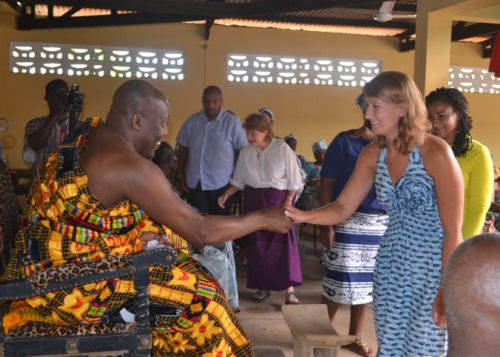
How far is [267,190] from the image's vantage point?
578 cm

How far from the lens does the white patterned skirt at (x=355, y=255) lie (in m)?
4.48

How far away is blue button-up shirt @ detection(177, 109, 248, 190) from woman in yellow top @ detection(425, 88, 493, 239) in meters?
2.99

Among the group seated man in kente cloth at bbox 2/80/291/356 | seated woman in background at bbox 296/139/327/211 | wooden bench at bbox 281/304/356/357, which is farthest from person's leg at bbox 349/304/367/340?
seated woman in background at bbox 296/139/327/211

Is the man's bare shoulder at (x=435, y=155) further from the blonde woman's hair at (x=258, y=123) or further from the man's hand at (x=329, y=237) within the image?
the blonde woman's hair at (x=258, y=123)

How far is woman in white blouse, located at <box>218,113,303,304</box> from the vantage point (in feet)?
18.9

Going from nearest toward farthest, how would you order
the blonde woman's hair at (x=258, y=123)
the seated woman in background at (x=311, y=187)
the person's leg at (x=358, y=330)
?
the person's leg at (x=358, y=330), the blonde woman's hair at (x=258, y=123), the seated woman in background at (x=311, y=187)

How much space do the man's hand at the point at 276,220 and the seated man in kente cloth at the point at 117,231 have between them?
0.97 ft

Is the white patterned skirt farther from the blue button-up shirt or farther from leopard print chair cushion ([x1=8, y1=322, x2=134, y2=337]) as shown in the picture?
leopard print chair cushion ([x1=8, y1=322, x2=134, y2=337])

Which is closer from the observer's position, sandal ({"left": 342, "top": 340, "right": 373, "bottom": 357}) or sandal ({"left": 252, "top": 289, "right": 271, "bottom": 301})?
sandal ({"left": 342, "top": 340, "right": 373, "bottom": 357})

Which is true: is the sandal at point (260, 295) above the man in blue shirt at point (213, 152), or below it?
below

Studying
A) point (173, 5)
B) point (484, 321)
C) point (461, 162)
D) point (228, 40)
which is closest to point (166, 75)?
point (228, 40)

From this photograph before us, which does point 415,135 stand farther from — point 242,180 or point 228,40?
point 228,40

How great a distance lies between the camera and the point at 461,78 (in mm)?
13750

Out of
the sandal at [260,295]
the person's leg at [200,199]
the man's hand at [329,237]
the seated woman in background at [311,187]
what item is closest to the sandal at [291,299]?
the sandal at [260,295]
